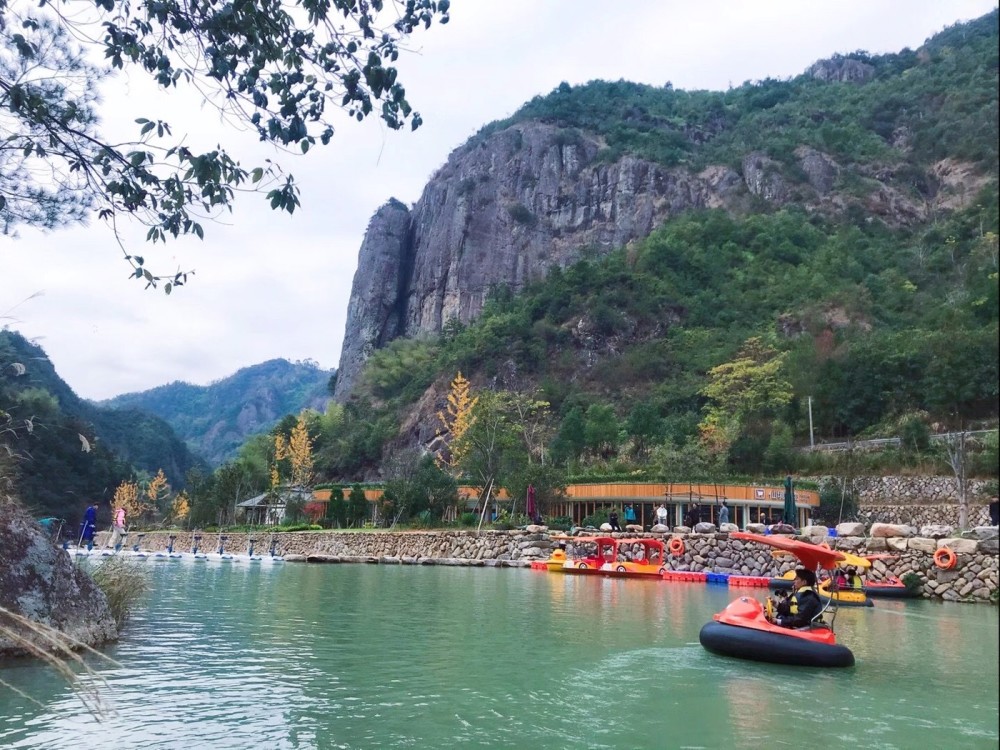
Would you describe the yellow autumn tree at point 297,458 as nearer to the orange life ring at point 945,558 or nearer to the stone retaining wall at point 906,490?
the stone retaining wall at point 906,490

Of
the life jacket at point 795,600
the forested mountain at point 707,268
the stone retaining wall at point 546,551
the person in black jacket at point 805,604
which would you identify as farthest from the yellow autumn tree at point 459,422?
the person in black jacket at point 805,604

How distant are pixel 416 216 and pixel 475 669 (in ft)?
257

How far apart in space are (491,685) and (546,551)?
1660 cm

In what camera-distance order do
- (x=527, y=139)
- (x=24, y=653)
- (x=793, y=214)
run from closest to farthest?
(x=24, y=653) < (x=793, y=214) < (x=527, y=139)

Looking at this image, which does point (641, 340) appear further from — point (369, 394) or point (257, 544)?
point (257, 544)

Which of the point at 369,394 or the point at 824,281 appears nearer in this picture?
the point at 824,281

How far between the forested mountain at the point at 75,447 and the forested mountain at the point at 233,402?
42.8 m

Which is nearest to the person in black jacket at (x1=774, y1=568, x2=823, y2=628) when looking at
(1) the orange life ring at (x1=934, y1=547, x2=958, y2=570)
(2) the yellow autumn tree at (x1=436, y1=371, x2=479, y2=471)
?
(1) the orange life ring at (x1=934, y1=547, x2=958, y2=570)

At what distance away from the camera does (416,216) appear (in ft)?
271

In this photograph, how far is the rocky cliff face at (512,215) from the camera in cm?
6600

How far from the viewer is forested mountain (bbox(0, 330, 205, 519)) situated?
36688 mm

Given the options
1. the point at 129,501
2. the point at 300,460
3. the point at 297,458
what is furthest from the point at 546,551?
the point at 129,501

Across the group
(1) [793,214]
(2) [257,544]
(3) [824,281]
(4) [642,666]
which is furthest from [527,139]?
(4) [642,666]

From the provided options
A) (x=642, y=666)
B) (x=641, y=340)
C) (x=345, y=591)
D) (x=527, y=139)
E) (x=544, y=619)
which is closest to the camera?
(x=642, y=666)
